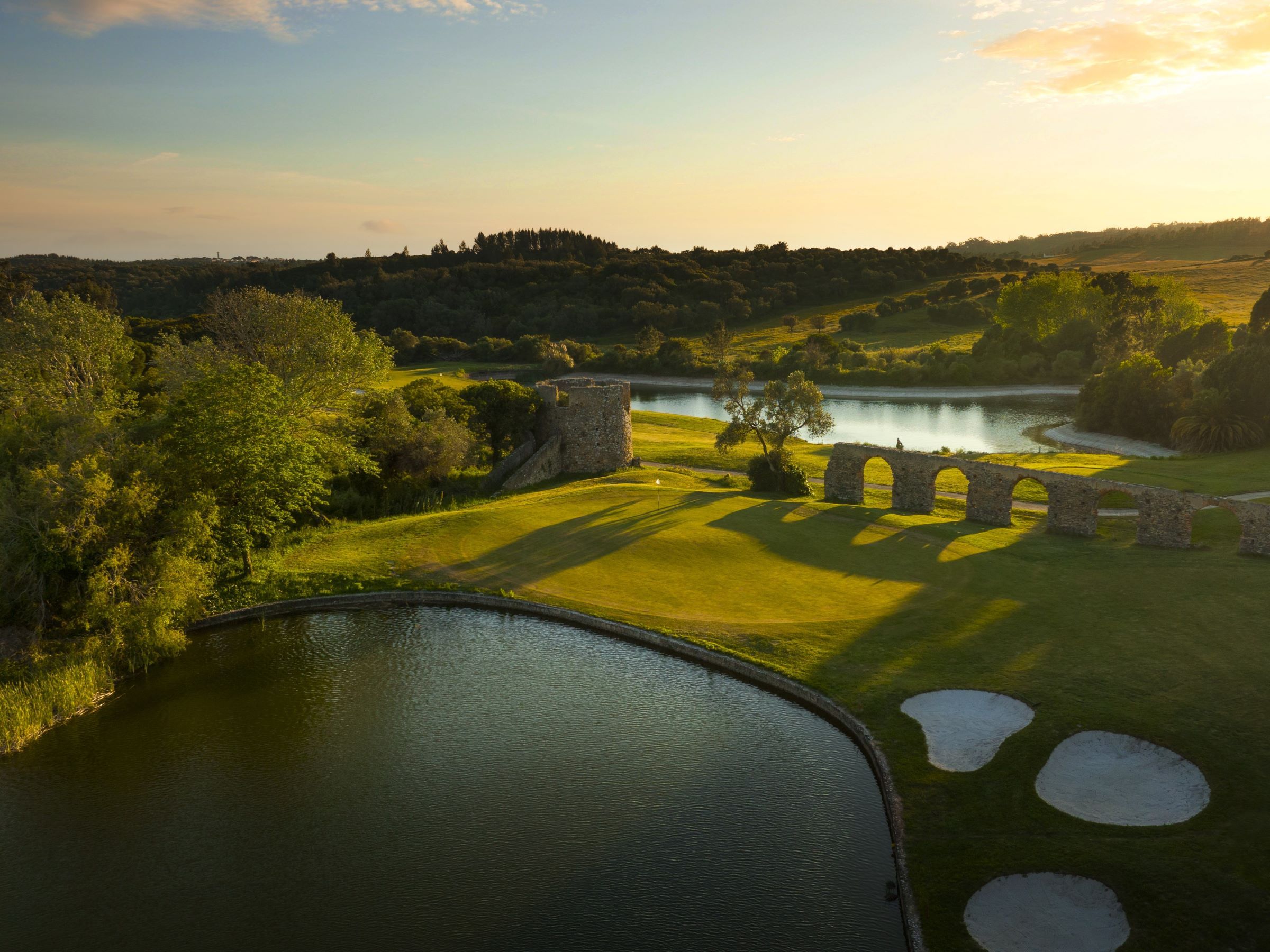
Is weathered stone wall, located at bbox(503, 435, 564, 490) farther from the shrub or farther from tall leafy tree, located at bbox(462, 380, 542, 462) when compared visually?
the shrub

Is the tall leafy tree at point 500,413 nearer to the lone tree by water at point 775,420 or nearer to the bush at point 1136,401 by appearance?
the lone tree by water at point 775,420

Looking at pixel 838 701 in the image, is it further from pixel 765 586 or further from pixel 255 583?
pixel 255 583

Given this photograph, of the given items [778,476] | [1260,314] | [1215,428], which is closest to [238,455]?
[778,476]

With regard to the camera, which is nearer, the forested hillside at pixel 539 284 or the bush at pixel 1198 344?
the bush at pixel 1198 344

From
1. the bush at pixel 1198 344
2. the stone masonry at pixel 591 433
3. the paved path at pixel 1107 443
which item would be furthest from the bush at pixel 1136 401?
the stone masonry at pixel 591 433

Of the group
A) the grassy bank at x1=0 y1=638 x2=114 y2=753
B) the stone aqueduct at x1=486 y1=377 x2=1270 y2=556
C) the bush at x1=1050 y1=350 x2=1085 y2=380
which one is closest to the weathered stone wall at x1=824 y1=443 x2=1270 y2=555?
the stone aqueduct at x1=486 y1=377 x2=1270 y2=556

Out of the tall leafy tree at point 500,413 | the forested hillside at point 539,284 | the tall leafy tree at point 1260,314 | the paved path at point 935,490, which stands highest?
the forested hillside at point 539,284

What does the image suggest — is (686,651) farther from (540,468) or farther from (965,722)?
(540,468)
